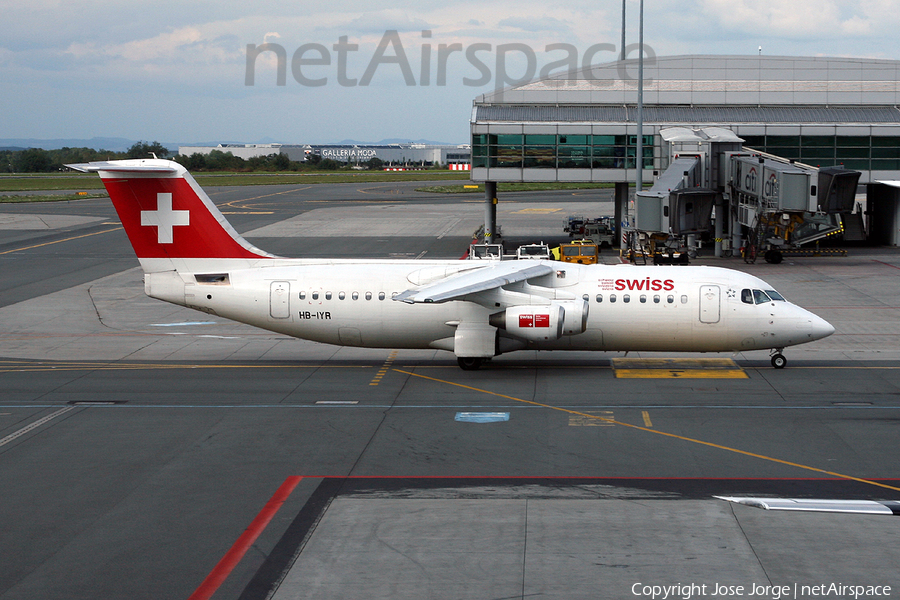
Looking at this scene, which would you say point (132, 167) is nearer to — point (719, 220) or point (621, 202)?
point (719, 220)

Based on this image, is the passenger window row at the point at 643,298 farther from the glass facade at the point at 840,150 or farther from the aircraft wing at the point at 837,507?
the glass facade at the point at 840,150

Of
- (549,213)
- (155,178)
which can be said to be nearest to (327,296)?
(155,178)

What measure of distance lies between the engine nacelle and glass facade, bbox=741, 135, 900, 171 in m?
39.5

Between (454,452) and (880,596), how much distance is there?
10086 mm

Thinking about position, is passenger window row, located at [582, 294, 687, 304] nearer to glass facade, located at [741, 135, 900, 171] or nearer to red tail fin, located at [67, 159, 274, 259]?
red tail fin, located at [67, 159, 274, 259]

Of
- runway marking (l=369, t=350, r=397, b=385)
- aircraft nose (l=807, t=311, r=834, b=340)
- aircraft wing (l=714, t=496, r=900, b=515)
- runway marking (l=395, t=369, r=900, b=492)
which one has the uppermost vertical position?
aircraft wing (l=714, t=496, r=900, b=515)

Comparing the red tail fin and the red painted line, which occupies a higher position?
the red tail fin

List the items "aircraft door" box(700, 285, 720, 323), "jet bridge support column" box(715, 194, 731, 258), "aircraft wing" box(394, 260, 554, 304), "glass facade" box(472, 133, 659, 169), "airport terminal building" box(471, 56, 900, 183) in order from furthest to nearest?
"glass facade" box(472, 133, 659, 169), "airport terminal building" box(471, 56, 900, 183), "jet bridge support column" box(715, 194, 731, 258), "aircraft door" box(700, 285, 720, 323), "aircraft wing" box(394, 260, 554, 304)

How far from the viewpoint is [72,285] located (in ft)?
158

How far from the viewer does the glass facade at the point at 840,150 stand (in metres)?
61.1

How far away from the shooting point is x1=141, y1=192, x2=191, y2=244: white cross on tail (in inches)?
1187

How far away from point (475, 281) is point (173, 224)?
35.5ft

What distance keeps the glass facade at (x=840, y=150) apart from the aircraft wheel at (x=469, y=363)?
4002 centimetres

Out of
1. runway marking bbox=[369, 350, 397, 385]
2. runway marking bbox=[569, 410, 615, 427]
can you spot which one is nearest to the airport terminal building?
runway marking bbox=[369, 350, 397, 385]
